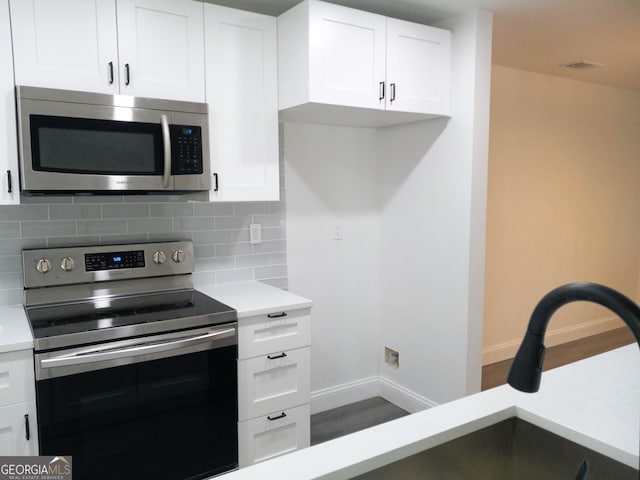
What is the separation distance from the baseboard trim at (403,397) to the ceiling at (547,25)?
2245 mm

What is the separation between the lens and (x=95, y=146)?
2.08 metres

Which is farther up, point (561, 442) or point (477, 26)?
point (477, 26)

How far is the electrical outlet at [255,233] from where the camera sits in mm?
2883

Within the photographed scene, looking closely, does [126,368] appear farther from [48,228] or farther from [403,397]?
[403,397]

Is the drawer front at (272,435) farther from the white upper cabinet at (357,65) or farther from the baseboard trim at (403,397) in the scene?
the white upper cabinet at (357,65)

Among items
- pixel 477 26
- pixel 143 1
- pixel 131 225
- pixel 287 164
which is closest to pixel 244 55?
pixel 143 1

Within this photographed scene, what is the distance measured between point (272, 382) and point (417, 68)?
1.75 metres

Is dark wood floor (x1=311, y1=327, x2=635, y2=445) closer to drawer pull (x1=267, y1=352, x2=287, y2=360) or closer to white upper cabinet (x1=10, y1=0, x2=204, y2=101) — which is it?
drawer pull (x1=267, y1=352, x2=287, y2=360)

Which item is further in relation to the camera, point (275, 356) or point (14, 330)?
point (275, 356)

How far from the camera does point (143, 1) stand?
2.16m

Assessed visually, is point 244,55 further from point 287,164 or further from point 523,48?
point 523,48

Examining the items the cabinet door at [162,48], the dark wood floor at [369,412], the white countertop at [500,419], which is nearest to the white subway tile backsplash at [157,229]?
the cabinet door at [162,48]

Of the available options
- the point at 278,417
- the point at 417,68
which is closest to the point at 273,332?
the point at 278,417

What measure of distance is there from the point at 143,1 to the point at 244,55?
49 centimetres
